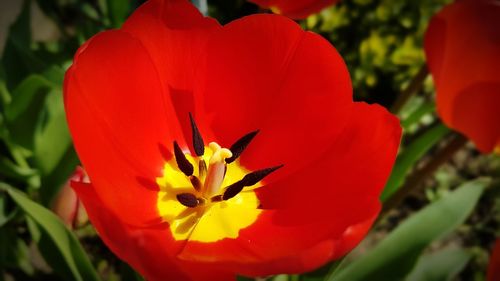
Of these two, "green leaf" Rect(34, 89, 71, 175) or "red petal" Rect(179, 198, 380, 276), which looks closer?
"red petal" Rect(179, 198, 380, 276)

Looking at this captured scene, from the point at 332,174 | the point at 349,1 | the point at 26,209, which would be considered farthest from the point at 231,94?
the point at 349,1

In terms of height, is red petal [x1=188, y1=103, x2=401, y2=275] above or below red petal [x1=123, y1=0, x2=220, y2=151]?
below

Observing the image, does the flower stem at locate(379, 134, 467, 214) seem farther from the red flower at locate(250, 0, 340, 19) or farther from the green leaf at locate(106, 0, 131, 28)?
the green leaf at locate(106, 0, 131, 28)

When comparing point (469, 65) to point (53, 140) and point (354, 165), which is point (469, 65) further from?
point (53, 140)

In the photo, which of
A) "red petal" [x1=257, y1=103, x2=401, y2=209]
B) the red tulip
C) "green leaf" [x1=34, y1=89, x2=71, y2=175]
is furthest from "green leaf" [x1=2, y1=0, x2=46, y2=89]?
the red tulip

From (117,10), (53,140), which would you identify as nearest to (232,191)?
(53,140)

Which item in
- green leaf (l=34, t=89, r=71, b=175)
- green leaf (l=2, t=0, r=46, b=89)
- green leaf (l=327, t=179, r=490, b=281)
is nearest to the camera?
green leaf (l=327, t=179, r=490, b=281)

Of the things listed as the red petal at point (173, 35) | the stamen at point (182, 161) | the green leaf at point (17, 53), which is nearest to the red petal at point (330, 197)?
the stamen at point (182, 161)
